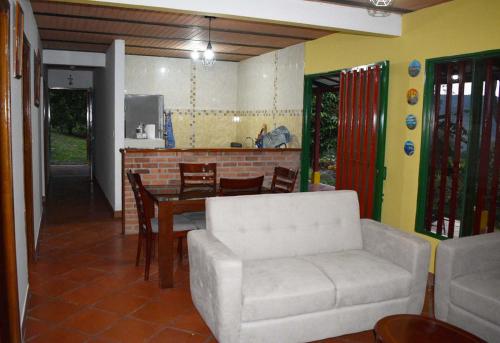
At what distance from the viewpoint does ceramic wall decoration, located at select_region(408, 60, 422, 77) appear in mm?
4270

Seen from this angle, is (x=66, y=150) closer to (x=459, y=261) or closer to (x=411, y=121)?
(x=411, y=121)

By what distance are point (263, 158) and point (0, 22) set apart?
12.9ft

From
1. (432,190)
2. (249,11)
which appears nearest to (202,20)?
(249,11)

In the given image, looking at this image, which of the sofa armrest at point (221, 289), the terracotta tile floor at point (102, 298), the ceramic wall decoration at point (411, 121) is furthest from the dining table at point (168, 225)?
the ceramic wall decoration at point (411, 121)

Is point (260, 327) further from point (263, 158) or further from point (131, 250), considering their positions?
point (263, 158)

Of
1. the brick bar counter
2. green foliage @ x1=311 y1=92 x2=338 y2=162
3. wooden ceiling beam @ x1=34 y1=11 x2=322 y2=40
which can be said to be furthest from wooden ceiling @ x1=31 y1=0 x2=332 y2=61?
green foliage @ x1=311 y1=92 x2=338 y2=162

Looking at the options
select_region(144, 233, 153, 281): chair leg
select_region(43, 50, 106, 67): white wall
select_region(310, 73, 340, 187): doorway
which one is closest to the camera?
select_region(144, 233, 153, 281): chair leg

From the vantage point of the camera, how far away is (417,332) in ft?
→ 7.31

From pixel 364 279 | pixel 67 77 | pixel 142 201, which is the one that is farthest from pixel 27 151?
pixel 67 77

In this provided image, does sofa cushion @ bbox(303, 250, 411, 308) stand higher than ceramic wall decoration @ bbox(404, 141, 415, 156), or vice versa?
ceramic wall decoration @ bbox(404, 141, 415, 156)

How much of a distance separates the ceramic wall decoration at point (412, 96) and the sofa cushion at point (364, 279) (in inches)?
71.0

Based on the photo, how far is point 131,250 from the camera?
4816mm

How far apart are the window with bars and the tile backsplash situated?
10.1 feet

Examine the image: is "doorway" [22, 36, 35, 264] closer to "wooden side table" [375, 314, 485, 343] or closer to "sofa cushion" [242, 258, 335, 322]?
"sofa cushion" [242, 258, 335, 322]
